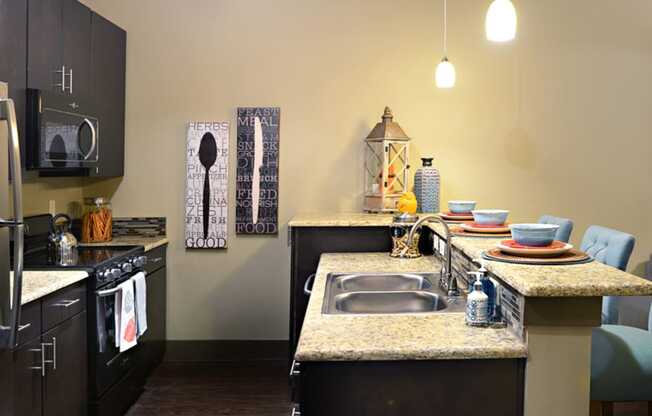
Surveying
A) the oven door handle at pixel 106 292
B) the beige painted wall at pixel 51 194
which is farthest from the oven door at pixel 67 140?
the oven door handle at pixel 106 292

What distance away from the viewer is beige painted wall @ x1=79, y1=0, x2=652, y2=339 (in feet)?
14.6

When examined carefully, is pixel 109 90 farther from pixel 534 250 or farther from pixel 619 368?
pixel 619 368

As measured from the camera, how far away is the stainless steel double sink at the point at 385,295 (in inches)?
97.7

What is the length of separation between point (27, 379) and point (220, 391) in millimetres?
1596

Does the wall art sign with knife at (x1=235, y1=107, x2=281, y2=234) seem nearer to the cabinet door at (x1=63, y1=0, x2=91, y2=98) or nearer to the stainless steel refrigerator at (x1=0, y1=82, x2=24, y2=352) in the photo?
the cabinet door at (x1=63, y1=0, x2=91, y2=98)

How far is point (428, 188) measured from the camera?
4.21 meters

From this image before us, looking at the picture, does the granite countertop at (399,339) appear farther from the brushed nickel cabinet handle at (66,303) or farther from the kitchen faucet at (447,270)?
the brushed nickel cabinet handle at (66,303)

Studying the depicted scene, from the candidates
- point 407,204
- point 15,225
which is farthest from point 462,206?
point 15,225

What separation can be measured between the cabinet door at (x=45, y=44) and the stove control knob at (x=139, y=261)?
3.43 feet

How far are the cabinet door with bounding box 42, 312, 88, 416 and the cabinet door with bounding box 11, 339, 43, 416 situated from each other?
0.21ft

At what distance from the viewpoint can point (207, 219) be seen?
4484 mm

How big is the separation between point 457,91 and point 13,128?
318cm

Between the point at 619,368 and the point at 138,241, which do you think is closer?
the point at 619,368

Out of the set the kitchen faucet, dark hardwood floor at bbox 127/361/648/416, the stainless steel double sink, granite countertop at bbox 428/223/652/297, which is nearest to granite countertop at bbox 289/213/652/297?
granite countertop at bbox 428/223/652/297
